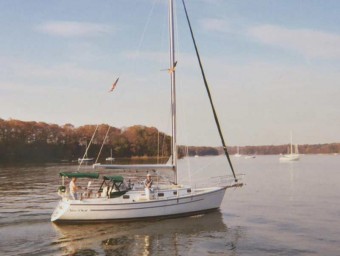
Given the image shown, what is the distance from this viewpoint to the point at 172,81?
31062 millimetres

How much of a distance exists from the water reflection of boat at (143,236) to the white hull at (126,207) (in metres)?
0.56

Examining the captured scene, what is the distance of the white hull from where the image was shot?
27.8m

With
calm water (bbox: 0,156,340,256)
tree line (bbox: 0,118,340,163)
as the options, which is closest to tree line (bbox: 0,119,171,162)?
tree line (bbox: 0,118,340,163)

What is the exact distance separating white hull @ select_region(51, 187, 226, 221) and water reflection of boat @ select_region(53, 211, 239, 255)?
1.84 ft

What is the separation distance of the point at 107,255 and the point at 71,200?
24.4 feet

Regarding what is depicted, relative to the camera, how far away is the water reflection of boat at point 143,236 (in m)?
22.6


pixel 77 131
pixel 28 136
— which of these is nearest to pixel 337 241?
pixel 28 136

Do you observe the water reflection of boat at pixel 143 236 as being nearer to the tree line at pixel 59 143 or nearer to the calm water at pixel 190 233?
the calm water at pixel 190 233

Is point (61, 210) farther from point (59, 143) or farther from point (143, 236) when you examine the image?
point (59, 143)

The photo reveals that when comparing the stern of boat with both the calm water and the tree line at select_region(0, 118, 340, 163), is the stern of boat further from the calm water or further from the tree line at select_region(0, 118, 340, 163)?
the tree line at select_region(0, 118, 340, 163)

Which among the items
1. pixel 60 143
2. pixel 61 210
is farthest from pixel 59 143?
pixel 61 210

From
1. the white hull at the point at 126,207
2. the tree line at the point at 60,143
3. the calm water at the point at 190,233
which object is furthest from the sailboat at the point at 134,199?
the tree line at the point at 60,143

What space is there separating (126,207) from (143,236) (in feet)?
11.6

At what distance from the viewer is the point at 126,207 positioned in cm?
2838
